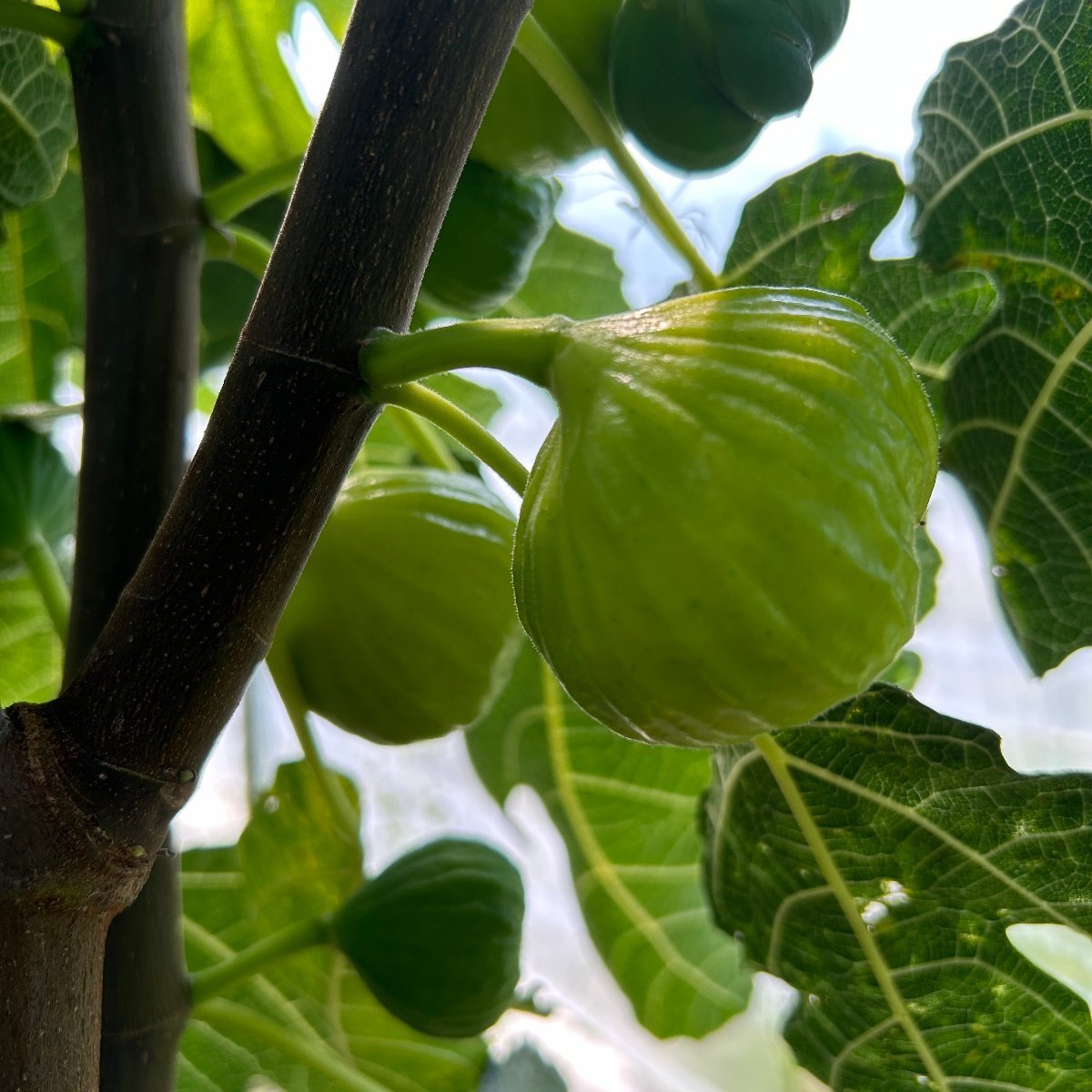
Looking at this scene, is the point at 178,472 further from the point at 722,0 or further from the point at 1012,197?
the point at 1012,197

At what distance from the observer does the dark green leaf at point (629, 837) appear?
92 centimetres

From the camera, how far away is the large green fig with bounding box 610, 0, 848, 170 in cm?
57

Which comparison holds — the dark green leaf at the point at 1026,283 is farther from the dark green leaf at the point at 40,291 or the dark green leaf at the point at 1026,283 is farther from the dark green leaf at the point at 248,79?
the dark green leaf at the point at 40,291

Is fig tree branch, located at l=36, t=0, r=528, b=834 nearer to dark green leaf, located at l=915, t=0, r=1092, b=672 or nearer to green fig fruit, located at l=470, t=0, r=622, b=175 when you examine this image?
green fig fruit, located at l=470, t=0, r=622, b=175

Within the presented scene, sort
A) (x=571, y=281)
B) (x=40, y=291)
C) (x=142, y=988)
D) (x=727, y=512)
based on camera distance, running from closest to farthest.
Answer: (x=727, y=512), (x=142, y=988), (x=40, y=291), (x=571, y=281)

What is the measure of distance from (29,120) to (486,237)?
26cm

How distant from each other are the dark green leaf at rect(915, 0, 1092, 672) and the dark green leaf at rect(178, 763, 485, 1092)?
49cm

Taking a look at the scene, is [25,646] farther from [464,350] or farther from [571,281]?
[464,350]

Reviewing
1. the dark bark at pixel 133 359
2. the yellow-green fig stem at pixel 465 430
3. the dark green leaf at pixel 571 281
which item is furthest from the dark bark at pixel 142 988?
the dark green leaf at pixel 571 281

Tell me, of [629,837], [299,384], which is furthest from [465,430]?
[629,837]

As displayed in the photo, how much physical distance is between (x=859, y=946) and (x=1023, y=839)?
121 mm

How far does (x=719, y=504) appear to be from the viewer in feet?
1.17

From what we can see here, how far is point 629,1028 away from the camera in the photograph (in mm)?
1574

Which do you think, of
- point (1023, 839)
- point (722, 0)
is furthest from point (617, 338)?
point (1023, 839)
